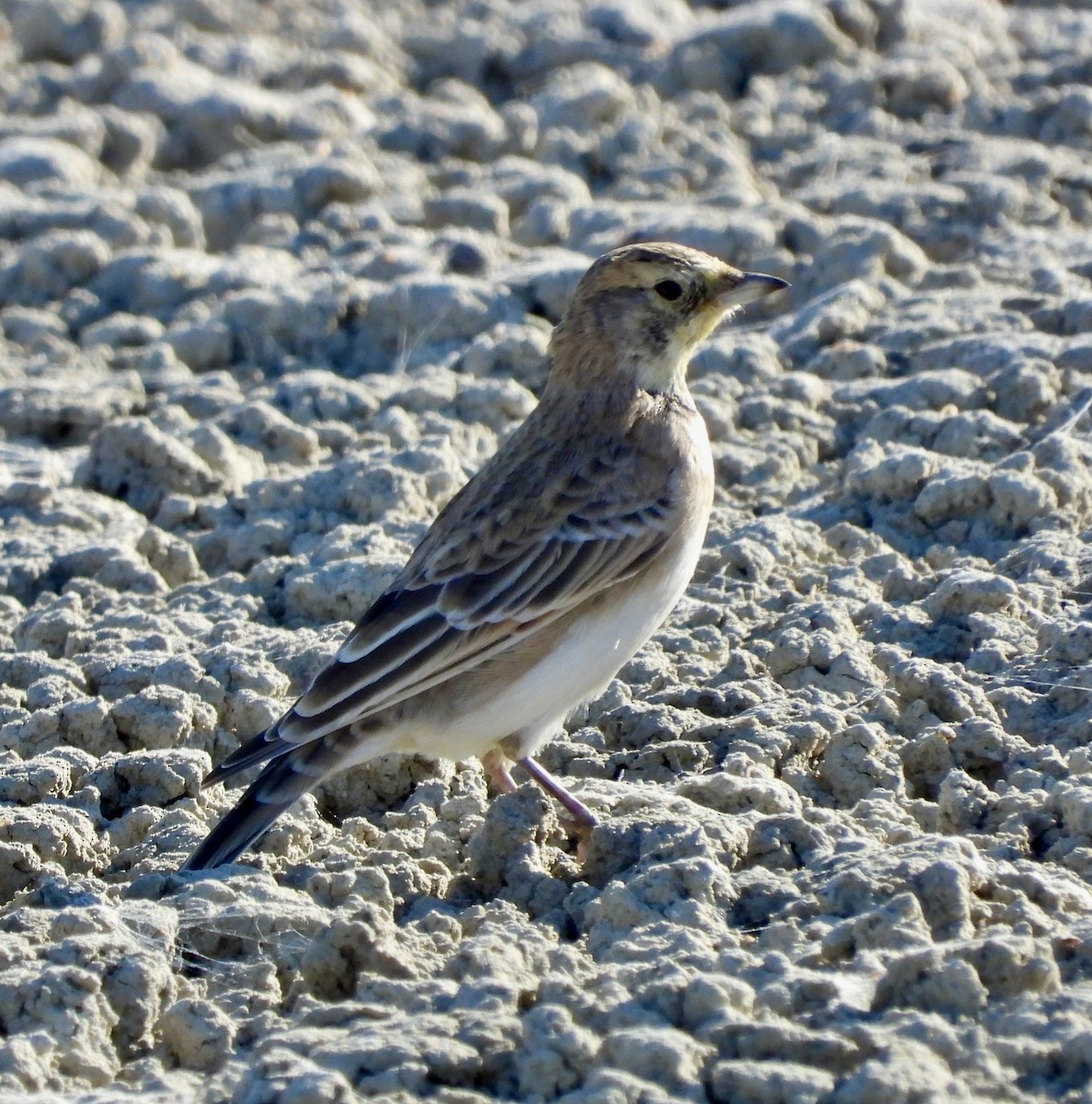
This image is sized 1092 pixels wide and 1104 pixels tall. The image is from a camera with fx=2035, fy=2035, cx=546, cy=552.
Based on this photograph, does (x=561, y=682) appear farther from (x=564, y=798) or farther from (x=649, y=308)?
(x=649, y=308)

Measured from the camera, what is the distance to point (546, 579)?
19.4 feet

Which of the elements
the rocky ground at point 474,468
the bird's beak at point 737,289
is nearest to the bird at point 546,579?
the bird's beak at point 737,289

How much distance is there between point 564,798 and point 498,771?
0.45m

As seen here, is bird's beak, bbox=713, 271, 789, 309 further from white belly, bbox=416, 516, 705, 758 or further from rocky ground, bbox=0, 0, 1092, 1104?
white belly, bbox=416, 516, 705, 758

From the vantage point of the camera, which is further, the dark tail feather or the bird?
the bird

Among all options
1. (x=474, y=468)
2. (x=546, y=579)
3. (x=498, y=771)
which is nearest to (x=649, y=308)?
(x=546, y=579)

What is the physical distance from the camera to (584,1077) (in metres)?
4.11

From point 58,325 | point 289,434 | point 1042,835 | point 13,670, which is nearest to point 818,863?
point 1042,835

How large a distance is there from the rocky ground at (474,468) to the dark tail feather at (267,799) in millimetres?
83

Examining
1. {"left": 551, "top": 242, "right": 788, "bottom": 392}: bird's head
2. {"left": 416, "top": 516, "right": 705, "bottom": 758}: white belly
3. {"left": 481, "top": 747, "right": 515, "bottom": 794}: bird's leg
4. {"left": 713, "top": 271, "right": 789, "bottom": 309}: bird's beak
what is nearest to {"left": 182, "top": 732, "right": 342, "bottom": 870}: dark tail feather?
{"left": 416, "top": 516, "right": 705, "bottom": 758}: white belly

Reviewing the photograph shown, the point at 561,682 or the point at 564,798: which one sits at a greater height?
the point at 561,682

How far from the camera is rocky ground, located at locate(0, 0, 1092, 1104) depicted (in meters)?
4.43

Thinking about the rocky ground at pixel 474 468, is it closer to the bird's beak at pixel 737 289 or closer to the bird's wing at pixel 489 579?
the bird's wing at pixel 489 579

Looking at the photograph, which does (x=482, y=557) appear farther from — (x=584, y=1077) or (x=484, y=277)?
(x=484, y=277)
